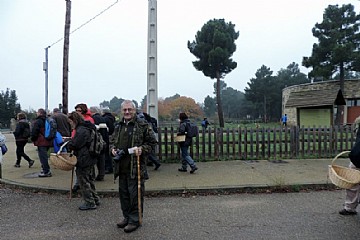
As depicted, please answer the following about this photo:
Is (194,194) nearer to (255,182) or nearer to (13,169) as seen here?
(255,182)

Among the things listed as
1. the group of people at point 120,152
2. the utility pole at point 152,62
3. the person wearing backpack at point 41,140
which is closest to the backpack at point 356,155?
the group of people at point 120,152

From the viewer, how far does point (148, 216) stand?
4.68 metres

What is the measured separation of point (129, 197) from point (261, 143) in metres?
5.99

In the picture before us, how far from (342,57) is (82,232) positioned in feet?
96.0

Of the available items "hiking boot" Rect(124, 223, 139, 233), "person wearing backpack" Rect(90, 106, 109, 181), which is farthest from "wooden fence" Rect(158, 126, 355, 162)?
"hiking boot" Rect(124, 223, 139, 233)

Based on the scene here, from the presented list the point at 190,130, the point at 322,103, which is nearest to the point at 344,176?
the point at 190,130

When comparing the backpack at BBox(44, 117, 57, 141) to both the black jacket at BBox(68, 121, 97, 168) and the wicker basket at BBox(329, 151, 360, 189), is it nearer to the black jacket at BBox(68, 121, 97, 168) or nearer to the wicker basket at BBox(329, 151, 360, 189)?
the black jacket at BBox(68, 121, 97, 168)

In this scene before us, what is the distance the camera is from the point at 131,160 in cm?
415

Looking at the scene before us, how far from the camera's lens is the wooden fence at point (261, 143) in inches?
351

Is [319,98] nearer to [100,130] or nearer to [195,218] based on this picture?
[100,130]

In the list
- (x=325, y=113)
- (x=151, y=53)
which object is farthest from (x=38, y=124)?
(x=325, y=113)

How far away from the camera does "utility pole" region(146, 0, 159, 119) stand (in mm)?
9125

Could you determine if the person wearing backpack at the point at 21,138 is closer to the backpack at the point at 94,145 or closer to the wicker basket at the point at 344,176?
the backpack at the point at 94,145

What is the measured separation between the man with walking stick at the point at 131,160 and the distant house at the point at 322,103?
11.0 meters
